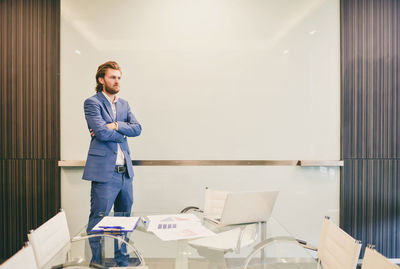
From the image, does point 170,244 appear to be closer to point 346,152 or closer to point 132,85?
point 132,85

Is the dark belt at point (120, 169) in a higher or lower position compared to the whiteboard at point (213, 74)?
lower

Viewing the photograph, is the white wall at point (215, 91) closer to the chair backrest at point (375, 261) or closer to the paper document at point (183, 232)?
the paper document at point (183, 232)

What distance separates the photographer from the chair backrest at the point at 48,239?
167 centimetres

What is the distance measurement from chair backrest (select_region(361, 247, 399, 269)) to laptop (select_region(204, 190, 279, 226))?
29.7 inches

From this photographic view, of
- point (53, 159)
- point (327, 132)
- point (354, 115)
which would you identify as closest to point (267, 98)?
point (327, 132)

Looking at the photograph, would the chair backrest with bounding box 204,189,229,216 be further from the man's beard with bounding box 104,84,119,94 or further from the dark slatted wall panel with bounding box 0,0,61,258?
the dark slatted wall panel with bounding box 0,0,61,258

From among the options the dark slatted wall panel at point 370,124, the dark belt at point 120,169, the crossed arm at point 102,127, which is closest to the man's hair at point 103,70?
the crossed arm at point 102,127

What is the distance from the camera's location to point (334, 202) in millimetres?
3947

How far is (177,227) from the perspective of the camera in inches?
82.5

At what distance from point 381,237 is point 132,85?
3.86m

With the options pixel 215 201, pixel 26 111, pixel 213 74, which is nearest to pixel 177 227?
pixel 215 201

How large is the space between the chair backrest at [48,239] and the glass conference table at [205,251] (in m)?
0.13

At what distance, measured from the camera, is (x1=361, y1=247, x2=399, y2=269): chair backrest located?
50.0 inches

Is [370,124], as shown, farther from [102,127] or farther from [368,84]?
[102,127]
